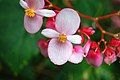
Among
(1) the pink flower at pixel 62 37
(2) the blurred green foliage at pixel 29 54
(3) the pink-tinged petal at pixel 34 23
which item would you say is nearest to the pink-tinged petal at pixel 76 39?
(1) the pink flower at pixel 62 37

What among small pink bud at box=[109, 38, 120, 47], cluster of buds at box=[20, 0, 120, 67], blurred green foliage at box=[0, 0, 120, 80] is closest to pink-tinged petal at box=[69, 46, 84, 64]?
cluster of buds at box=[20, 0, 120, 67]

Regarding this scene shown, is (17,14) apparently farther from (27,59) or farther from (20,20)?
(27,59)

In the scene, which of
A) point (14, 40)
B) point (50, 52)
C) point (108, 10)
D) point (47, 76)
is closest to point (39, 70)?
point (47, 76)

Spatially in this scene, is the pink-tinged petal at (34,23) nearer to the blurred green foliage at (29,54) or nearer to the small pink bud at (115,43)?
the small pink bud at (115,43)

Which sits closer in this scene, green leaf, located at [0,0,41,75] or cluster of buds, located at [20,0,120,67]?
cluster of buds, located at [20,0,120,67]

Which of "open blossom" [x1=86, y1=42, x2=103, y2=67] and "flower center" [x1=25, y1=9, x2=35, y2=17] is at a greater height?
"flower center" [x1=25, y1=9, x2=35, y2=17]

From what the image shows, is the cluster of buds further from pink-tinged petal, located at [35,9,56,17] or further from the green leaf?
the green leaf
